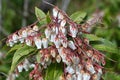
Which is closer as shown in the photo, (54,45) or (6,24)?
(54,45)

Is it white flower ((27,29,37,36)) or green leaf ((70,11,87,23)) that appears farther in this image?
green leaf ((70,11,87,23))

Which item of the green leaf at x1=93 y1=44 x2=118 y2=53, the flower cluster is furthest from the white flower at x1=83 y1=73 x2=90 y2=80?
the green leaf at x1=93 y1=44 x2=118 y2=53

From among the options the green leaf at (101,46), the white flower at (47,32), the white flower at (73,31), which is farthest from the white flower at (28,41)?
the green leaf at (101,46)

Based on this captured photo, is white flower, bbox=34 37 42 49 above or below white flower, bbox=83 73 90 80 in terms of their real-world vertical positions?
above

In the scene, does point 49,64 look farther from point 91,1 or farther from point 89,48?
point 91,1

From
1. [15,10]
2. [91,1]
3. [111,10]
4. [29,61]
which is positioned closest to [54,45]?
[29,61]

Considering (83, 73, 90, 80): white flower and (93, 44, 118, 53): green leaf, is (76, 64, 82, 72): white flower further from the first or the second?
(93, 44, 118, 53): green leaf
